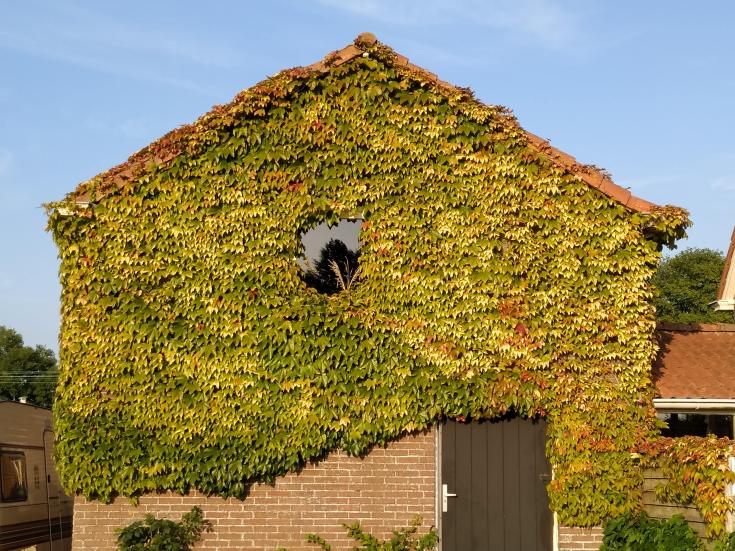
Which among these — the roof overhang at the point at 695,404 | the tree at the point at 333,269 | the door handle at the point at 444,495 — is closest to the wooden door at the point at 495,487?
the door handle at the point at 444,495

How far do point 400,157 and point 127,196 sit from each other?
4042mm

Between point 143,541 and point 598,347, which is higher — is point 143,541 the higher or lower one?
the lower one

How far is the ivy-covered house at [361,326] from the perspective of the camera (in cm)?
1249

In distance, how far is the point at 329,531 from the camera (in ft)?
41.7

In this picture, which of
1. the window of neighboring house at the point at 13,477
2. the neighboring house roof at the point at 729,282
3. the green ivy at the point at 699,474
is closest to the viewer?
the green ivy at the point at 699,474

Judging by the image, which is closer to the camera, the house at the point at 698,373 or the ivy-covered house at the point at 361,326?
the ivy-covered house at the point at 361,326

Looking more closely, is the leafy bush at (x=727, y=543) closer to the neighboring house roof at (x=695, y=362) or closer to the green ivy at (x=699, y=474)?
the green ivy at (x=699, y=474)

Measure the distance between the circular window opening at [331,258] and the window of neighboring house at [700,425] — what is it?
822 centimetres

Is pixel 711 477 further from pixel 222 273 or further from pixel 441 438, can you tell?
pixel 222 273

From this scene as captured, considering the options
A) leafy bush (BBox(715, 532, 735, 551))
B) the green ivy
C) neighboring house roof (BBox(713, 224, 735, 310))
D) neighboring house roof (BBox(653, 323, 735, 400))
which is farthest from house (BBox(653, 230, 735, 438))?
leafy bush (BBox(715, 532, 735, 551))

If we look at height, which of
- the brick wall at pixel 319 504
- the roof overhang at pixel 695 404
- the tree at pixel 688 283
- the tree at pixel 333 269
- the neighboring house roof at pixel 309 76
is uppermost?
the tree at pixel 688 283

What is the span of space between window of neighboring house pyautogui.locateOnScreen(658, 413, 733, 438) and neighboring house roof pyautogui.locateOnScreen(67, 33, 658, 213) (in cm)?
667

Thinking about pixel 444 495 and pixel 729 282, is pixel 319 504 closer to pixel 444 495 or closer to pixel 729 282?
pixel 444 495

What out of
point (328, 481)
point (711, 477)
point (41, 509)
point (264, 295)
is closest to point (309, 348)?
point (264, 295)
